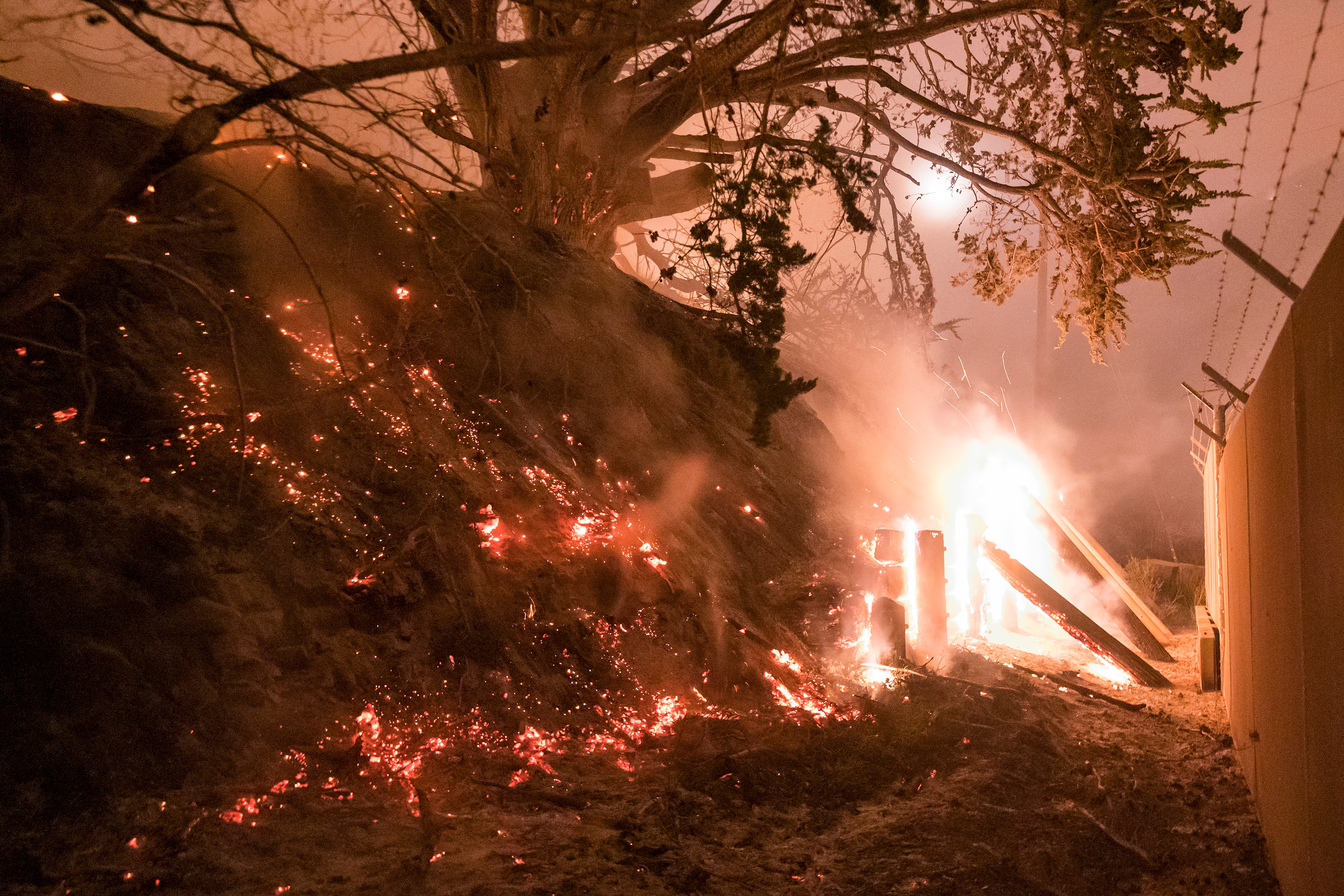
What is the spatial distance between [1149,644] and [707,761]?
6.91 metres

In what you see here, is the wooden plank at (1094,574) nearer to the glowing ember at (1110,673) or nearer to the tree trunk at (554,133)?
the glowing ember at (1110,673)

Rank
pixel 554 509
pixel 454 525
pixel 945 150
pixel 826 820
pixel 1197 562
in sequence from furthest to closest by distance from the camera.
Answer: pixel 1197 562, pixel 945 150, pixel 554 509, pixel 454 525, pixel 826 820

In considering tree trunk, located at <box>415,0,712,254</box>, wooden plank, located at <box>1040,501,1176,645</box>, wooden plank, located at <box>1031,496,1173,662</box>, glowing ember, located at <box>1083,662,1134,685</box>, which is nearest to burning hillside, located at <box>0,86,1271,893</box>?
glowing ember, located at <box>1083,662,1134,685</box>

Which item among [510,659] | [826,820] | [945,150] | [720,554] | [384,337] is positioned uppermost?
[945,150]

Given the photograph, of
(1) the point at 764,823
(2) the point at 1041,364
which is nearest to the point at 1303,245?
(1) the point at 764,823

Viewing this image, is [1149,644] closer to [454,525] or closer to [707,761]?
[707,761]

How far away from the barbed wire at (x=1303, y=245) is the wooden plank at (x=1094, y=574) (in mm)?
5355

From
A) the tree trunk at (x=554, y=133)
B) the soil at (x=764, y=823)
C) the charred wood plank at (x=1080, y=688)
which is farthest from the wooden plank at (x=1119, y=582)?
the tree trunk at (x=554, y=133)

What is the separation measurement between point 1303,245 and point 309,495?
5.91 metres

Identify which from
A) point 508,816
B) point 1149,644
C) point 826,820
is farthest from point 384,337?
point 1149,644

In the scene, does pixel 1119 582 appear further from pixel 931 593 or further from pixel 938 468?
pixel 938 468

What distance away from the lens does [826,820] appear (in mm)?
4453

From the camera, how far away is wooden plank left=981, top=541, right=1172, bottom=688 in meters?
7.96

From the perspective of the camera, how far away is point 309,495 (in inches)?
195
